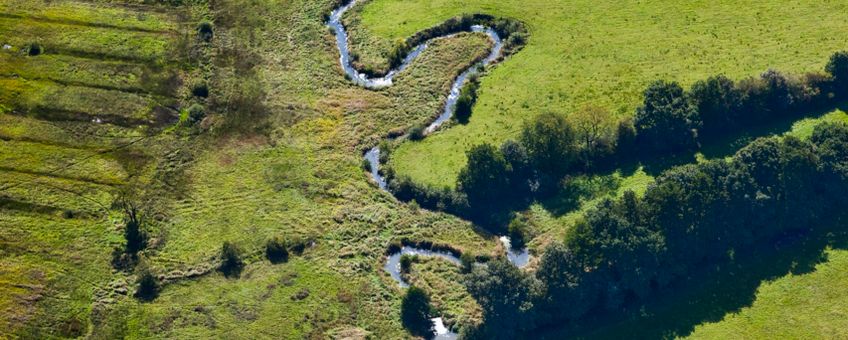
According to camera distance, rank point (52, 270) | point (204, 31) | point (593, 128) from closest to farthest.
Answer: point (52, 270), point (593, 128), point (204, 31)

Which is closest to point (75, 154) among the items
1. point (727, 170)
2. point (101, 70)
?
point (101, 70)

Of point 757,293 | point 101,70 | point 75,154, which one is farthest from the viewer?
point 101,70

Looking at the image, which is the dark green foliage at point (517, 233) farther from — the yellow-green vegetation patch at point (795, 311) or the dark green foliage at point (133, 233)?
the dark green foliage at point (133, 233)

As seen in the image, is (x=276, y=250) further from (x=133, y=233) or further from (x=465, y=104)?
(x=465, y=104)

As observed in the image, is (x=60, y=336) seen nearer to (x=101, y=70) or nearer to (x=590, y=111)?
(x=101, y=70)

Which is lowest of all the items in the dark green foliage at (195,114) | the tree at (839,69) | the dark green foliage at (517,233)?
the dark green foliage at (517,233)

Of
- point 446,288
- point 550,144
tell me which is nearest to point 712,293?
point 550,144

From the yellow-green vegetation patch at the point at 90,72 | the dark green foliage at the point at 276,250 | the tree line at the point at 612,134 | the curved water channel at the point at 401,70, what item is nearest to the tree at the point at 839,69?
the tree line at the point at 612,134
